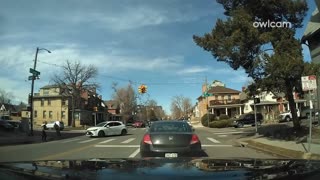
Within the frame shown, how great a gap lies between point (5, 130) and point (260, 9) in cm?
3382

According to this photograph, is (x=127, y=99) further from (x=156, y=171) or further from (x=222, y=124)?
(x=156, y=171)

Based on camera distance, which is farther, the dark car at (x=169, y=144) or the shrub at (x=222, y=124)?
the shrub at (x=222, y=124)

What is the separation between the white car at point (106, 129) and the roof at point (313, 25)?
18.8 meters

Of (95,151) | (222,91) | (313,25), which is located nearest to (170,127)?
(95,151)

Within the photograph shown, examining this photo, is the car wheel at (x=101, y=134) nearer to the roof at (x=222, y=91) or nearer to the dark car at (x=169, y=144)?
the dark car at (x=169, y=144)

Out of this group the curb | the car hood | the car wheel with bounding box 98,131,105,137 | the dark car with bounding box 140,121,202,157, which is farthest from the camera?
the car wheel with bounding box 98,131,105,137

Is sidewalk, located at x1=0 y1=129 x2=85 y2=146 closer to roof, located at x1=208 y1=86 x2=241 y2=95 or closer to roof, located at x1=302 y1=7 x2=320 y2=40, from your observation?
roof, located at x1=302 y1=7 x2=320 y2=40

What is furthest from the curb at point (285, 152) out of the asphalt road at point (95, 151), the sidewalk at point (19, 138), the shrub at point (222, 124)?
the shrub at point (222, 124)

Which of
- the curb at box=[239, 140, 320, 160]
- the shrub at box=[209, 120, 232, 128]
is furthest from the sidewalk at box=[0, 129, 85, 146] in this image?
the shrub at box=[209, 120, 232, 128]

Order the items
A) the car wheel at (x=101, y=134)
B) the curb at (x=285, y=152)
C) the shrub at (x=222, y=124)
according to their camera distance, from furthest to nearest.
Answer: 1. the shrub at (x=222, y=124)
2. the car wheel at (x=101, y=134)
3. the curb at (x=285, y=152)

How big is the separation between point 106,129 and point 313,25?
19633 mm

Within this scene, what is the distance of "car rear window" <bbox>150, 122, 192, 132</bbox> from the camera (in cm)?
1458

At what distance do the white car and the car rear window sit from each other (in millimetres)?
23998

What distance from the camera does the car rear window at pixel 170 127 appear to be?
14.6m
